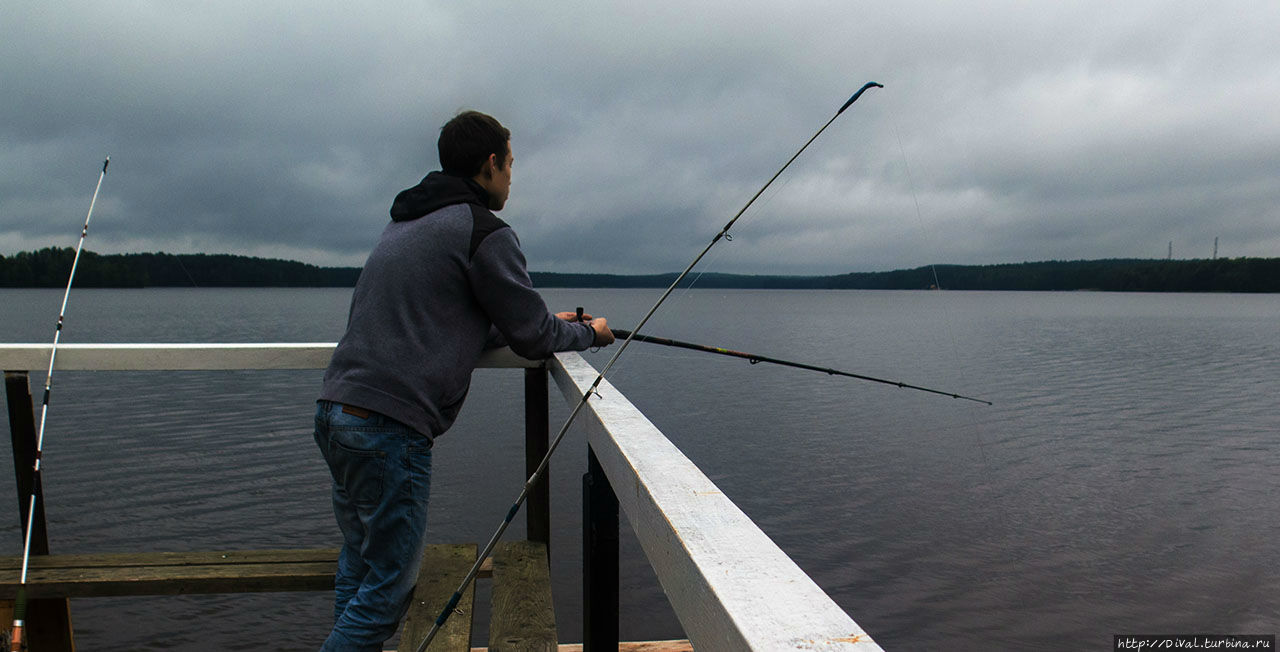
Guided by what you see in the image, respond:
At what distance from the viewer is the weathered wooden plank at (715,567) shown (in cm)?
80

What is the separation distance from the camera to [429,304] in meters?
2.20

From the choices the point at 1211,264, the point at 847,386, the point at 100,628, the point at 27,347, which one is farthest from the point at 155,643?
the point at 1211,264

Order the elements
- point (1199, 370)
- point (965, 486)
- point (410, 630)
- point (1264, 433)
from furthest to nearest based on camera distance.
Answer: point (1199, 370) < point (1264, 433) < point (965, 486) < point (410, 630)

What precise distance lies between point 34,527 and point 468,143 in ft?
7.81

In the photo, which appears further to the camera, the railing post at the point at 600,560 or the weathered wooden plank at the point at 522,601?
the weathered wooden plank at the point at 522,601

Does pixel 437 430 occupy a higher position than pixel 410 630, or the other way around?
pixel 437 430

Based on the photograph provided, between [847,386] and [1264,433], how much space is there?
29.3 feet

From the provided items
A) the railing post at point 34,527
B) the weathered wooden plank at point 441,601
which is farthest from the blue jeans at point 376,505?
the railing post at point 34,527

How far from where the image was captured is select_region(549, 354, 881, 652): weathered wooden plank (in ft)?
2.61

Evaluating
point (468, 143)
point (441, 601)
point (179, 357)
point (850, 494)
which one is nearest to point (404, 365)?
point (468, 143)

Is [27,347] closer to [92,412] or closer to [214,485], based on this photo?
[214,485]

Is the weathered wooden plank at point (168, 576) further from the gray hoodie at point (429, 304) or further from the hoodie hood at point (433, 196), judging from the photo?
the hoodie hood at point (433, 196)

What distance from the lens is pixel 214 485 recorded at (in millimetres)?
10859

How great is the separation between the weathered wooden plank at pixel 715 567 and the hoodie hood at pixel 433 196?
0.92 metres
